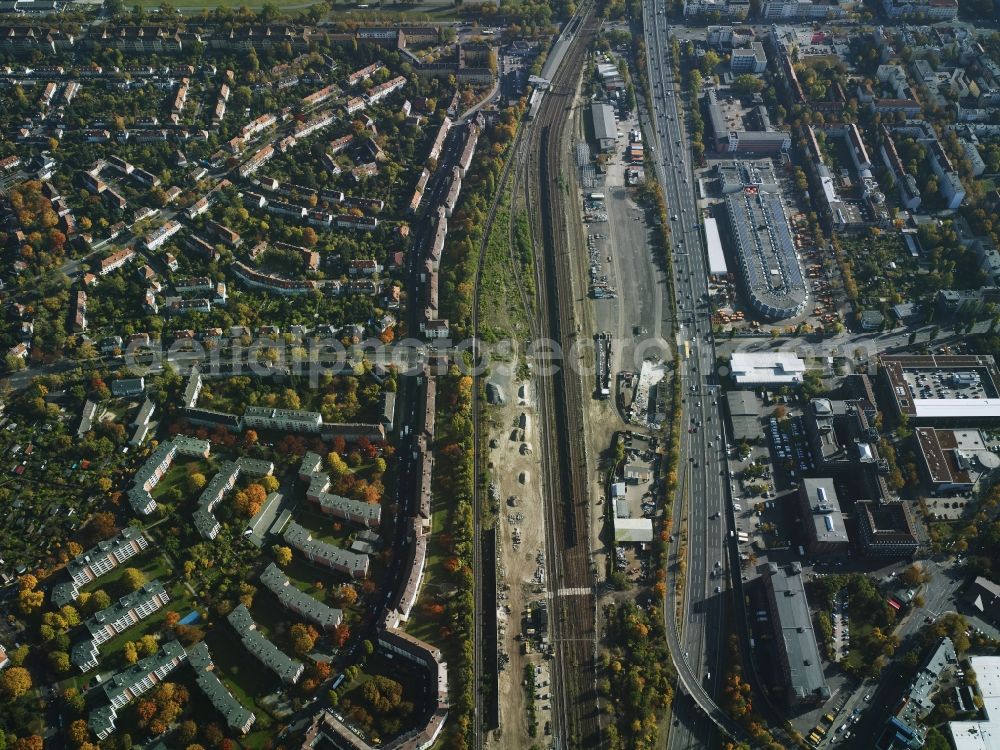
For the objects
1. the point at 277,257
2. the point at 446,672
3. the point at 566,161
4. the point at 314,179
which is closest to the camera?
the point at 446,672

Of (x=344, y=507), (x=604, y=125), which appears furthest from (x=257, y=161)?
(x=344, y=507)

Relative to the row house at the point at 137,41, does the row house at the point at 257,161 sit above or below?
below

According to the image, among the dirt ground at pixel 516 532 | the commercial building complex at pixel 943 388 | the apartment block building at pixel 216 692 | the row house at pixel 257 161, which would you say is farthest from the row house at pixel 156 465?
the commercial building complex at pixel 943 388

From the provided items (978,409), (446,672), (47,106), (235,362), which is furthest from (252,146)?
(978,409)

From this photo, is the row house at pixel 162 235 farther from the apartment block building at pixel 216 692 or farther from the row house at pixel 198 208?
the apartment block building at pixel 216 692

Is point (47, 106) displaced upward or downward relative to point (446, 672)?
upward

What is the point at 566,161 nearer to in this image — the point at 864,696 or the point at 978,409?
the point at 978,409

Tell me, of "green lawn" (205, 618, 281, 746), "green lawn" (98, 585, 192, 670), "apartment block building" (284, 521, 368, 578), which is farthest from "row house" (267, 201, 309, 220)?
"green lawn" (205, 618, 281, 746)
